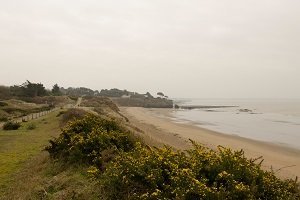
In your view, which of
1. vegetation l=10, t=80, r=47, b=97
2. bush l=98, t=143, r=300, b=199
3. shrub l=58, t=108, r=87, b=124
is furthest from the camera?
vegetation l=10, t=80, r=47, b=97

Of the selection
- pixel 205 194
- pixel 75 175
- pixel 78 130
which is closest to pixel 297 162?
pixel 78 130

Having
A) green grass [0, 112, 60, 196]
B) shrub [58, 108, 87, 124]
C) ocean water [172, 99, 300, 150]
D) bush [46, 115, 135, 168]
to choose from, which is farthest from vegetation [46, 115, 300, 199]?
ocean water [172, 99, 300, 150]

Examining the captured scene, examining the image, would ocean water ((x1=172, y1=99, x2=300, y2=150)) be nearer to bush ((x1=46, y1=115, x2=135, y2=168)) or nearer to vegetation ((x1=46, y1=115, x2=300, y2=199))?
bush ((x1=46, y1=115, x2=135, y2=168))

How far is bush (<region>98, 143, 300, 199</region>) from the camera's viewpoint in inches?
229

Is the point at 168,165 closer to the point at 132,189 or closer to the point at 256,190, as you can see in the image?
the point at 132,189

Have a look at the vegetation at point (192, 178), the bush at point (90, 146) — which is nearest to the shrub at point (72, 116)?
the bush at point (90, 146)

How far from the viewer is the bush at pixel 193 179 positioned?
5.82 m

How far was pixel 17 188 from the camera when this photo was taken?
9.22 meters

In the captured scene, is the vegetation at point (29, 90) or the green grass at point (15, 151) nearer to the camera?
the green grass at point (15, 151)

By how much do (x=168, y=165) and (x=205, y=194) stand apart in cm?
154

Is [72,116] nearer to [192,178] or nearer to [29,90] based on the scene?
[192,178]

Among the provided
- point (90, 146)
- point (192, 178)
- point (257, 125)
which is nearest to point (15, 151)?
point (90, 146)

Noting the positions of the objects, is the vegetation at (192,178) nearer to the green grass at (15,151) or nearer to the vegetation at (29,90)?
the green grass at (15,151)

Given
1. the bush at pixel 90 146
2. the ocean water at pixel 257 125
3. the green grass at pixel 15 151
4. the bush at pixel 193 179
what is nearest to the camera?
the bush at pixel 193 179
